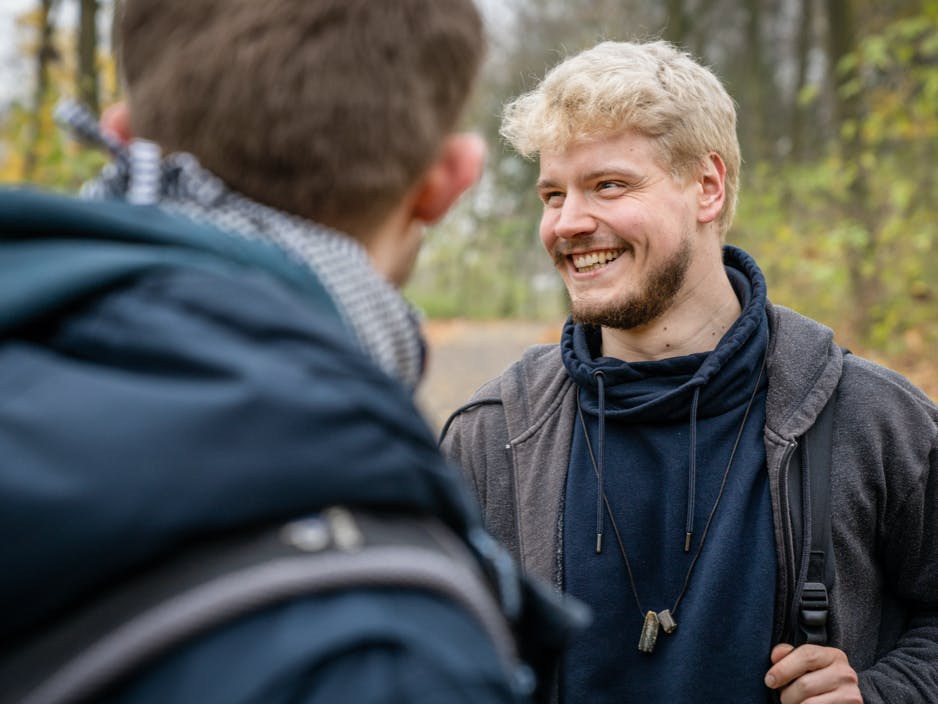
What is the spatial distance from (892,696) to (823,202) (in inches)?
366

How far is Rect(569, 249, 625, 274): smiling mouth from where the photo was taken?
2732 mm

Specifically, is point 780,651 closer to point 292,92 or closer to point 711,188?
point 711,188

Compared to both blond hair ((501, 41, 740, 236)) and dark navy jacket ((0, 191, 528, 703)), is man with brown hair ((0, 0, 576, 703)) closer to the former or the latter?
dark navy jacket ((0, 191, 528, 703))

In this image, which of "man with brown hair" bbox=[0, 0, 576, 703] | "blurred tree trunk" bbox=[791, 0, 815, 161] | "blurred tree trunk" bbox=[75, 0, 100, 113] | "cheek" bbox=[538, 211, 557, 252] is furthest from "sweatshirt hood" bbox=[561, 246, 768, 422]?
"blurred tree trunk" bbox=[791, 0, 815, 161]

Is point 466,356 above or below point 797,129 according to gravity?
below

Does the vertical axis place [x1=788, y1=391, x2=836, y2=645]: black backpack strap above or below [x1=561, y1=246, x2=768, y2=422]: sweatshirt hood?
below

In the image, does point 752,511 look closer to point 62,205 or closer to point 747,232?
point 62,205

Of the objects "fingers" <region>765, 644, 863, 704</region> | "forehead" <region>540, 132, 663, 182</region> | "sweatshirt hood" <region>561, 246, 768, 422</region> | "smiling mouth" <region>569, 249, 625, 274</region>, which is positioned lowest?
"fingers" <region>765, 644, 863, 704</region>

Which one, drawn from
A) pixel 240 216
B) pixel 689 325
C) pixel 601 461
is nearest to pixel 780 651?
pixel 601 461

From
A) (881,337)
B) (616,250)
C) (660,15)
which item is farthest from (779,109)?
(616,250)

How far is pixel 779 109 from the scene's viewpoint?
17469 mm

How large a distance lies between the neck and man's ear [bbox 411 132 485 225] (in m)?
1.52

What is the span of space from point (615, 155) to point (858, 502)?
118cm

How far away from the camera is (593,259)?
2.75 meters
